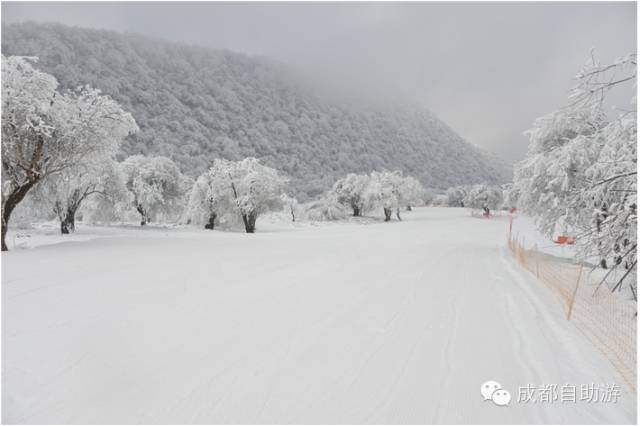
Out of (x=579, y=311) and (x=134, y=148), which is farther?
(x=134, y=148)

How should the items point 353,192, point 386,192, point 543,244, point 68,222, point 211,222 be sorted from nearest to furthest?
1. point 68,222
2. point 543,244
3. point 211,222
4. point 386,192
5. point 353,192

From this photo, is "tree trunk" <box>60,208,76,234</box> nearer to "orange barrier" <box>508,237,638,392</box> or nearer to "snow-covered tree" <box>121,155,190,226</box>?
→ "snow-covered tree" <box>121,155,190,226</box>

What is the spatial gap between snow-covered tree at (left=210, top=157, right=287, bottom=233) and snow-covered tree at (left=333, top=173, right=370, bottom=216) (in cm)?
2682

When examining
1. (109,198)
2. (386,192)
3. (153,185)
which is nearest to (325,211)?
(386,192)

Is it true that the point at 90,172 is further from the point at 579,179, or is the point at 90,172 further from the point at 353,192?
the point at 353,192

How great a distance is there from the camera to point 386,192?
52.2 m

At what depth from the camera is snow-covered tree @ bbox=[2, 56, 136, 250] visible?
36.1 ft

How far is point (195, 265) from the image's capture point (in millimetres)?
9539

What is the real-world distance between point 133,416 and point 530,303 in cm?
715

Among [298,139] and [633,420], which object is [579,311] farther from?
[298,139]

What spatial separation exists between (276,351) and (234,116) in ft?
404

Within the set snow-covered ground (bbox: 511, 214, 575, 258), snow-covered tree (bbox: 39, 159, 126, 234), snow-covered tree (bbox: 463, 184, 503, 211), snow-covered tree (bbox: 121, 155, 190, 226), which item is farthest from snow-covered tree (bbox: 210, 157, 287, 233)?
snow-covered tree (bbox: 463, 184, 503, 211)

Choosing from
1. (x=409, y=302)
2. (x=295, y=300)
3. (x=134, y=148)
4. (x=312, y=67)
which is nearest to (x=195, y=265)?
(x=295, y=300)

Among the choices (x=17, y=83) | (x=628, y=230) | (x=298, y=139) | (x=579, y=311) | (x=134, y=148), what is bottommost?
(x=579, y=311)
